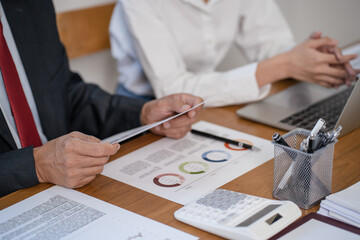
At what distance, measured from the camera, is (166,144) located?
1.16 m

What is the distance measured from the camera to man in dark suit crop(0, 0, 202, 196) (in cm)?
94

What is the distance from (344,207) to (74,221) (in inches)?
19.2

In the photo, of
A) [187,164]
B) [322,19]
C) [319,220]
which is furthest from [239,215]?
[322,19]

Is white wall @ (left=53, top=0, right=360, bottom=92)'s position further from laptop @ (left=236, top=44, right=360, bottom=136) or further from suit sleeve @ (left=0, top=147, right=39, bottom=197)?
suit sleeve @ (left=0, top=147, right=39, bottom=197)

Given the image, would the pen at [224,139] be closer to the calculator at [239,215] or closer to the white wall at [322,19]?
the calculator at [239,215]

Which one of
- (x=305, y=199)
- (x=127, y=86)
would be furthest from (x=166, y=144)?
(x=127, y=86)

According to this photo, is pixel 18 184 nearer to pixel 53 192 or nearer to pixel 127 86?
pixel 53 192

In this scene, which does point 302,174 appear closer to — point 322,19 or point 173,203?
→ point 173,203

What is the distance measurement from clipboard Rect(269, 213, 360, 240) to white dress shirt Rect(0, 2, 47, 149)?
2.43 feet

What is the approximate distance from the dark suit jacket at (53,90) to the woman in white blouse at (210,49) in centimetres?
26

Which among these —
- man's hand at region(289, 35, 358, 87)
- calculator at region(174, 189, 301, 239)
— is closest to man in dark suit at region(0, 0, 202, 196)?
calculator at region(174, 189, 301, 239)

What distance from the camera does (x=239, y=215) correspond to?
0.76m

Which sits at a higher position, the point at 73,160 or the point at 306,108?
the point at 73,160

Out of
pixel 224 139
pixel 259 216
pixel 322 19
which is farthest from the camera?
pixel 322 19
